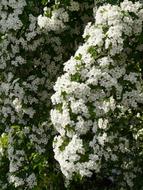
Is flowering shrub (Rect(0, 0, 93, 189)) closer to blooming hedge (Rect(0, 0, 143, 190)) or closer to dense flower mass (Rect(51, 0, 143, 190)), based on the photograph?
blooming hedge (Rect(0, 0, 143, 190))

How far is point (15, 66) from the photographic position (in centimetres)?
977

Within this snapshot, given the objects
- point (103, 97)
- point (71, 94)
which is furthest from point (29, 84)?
point (103, 97)

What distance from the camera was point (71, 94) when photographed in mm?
7949

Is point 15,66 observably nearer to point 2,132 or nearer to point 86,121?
point 2,132

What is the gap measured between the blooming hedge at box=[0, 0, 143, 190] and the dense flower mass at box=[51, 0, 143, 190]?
0.5 inches

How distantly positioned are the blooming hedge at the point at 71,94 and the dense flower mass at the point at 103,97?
0.04 ft

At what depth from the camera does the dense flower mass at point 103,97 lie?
7.86 metres

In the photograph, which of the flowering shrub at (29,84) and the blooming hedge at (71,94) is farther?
the flowering shrub at (29,84)

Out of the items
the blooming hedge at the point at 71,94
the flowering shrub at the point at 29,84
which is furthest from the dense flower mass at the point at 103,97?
the flowering shrub at the point at 29,84

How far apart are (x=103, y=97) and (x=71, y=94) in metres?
0.44

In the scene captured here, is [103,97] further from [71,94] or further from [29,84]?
[29,84]

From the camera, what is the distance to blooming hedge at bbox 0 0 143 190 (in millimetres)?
7891

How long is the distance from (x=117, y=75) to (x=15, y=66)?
2.41 m

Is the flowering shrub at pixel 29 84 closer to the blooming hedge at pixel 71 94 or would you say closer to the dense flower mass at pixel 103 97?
the blooming hedge at pixel 71 94
